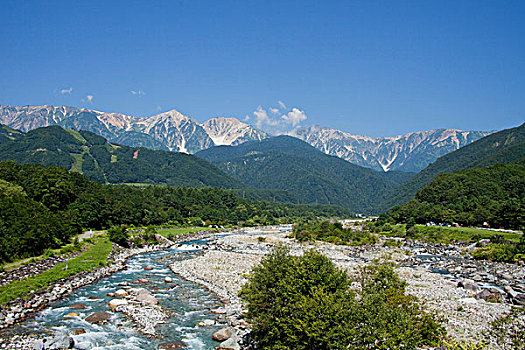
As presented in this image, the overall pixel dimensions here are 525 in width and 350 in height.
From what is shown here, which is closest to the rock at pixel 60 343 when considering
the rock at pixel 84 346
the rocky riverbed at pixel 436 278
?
the rock at pixel 84 346

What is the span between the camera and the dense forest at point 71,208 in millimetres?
48094

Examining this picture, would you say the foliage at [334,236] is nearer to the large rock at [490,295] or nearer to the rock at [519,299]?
the large rock at [490,295]

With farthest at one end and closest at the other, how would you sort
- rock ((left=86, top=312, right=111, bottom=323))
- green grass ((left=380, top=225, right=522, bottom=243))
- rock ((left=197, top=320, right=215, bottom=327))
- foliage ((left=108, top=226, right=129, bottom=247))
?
Result: 1. green grass ((left=380, top=225, right=522, bottom=243))
2. foliage ((left=108, top=226, right=129, bottom=247))
3. rock ((left=86, top=312, right=111, bottom=323))
4. rock ((left=197, top=320, right=215, bottom=327))

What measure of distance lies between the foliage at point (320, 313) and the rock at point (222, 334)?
4.84 meters

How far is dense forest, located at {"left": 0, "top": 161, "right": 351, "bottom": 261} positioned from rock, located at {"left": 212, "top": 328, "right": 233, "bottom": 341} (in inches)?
1206

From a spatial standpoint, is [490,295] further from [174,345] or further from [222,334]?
[174,345]

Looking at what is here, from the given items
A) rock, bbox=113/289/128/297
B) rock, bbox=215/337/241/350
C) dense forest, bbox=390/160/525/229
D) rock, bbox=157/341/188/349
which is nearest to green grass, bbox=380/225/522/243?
dense forest, bbox=390/160/525/229

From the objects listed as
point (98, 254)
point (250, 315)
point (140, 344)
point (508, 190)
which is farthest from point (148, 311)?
point (508, 190)

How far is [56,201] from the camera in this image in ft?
265

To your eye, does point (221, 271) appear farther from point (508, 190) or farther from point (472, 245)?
point (508, 190)

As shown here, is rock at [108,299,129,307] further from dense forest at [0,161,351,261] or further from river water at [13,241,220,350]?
dense forest at [0,161,351,261]

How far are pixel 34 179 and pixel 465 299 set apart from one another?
84.5 metres

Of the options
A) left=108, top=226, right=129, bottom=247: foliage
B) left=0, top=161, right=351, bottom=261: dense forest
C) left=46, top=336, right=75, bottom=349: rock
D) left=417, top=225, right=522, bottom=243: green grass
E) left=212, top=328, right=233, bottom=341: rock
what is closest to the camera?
left=46, top=336, right=75, bottom=349: rock

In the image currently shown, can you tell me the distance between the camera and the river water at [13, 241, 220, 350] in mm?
24891
